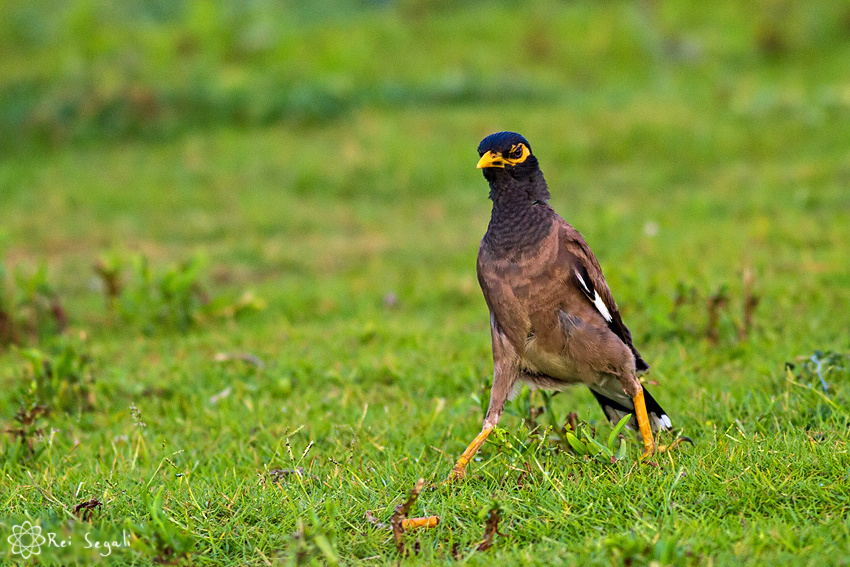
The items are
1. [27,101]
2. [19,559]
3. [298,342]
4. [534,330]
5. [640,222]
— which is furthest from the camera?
[27,101]

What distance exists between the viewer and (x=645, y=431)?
4133 millimetres

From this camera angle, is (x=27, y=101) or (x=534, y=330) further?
(x=27, y=101)

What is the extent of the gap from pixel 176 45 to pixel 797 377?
13.3 m

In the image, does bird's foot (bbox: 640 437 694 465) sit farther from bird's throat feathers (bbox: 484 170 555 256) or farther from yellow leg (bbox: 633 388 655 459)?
bird's throat feathers (bbox: 484 170 555 256)

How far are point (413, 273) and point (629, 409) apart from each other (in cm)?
442

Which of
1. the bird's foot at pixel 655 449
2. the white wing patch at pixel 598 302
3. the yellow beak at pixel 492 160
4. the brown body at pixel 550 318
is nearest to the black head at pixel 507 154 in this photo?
the yellow beak at pixel 492 160

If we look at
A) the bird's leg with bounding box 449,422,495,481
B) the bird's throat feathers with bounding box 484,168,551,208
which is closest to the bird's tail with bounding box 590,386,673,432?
the bird's leg with bounding box 449,422,495,481

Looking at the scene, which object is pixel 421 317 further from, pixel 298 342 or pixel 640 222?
pixel 640 222

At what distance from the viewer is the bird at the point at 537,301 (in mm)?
4094

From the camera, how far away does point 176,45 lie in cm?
1546

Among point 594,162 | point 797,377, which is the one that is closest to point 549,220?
point 797,377

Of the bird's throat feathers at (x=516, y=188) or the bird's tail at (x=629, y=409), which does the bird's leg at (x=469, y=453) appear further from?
the bird's throat feathers at (x=516, y=188)

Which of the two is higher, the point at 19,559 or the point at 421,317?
the point at 19,559

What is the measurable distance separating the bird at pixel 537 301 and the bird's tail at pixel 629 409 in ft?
0.04
